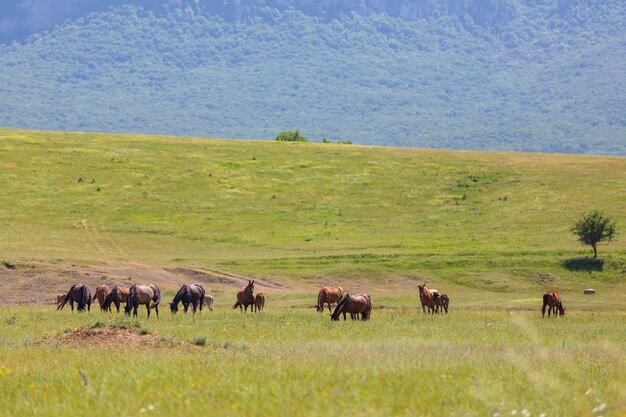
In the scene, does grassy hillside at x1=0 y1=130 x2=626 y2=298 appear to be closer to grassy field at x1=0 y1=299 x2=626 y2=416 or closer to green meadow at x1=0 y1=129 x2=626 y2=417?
green meadow at x1=0 y1=129 x2=626 y2=417

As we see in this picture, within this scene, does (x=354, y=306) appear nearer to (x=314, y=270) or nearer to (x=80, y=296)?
(x=80, y=296)

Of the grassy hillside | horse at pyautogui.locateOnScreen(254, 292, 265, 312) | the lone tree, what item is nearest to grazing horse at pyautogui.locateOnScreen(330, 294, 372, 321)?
horse at pyautogui.locateOnScreen(254, 292, 265, 312)

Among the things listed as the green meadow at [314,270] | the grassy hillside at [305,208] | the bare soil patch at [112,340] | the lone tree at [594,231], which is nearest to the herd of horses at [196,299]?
the green meadow at [314,270]

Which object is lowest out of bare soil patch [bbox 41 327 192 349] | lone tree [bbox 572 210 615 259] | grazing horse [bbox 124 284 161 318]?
bare soil patch [bbox 41 327 192 349]

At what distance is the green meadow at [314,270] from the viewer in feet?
48.8

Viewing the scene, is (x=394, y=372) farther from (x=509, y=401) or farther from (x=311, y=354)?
(x=311, y=354)

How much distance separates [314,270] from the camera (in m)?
63.6

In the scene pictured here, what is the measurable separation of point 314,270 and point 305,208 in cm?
2325

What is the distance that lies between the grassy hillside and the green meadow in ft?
0.94

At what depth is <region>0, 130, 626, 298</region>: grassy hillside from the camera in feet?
213

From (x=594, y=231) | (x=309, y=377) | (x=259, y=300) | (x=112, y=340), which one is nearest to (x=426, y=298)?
(x=259, y=300)

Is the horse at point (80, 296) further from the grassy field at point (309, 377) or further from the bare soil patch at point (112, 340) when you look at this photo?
the bare soil patch at point (112, 340)

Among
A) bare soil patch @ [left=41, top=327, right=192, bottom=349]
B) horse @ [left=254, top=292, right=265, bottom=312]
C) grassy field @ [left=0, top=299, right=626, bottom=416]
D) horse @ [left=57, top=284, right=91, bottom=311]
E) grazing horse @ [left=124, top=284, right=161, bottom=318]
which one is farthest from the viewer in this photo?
horse @ [left=254, top=292, right=265, bottom=312]

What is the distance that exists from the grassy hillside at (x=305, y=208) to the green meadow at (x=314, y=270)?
0.29m
